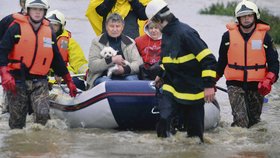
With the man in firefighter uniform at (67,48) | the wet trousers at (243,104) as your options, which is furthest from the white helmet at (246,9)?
the man in firefighter uniform at (67,48)

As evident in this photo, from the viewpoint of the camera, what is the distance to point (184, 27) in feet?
33.3

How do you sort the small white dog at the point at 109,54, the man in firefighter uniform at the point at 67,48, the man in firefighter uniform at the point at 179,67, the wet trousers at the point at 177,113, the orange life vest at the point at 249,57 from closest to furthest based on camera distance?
the man in firefighter uniform at the point at 179,67 < the wet trousers at the point at 177,113 < the orange life vest at the point at 249,57 < the small white dog at the point at 109,54 < the man in firefighter uniform at the point at 67,48

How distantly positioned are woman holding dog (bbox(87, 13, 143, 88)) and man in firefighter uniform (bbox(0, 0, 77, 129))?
2.50 feet

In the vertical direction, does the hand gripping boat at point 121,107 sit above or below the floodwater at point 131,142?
above

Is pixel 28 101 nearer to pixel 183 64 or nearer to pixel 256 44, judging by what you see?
pixel 183 64

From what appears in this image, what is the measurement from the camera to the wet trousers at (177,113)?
403 inches

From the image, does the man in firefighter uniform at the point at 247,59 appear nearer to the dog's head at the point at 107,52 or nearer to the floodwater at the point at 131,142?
the floodwater at the point at 131,142

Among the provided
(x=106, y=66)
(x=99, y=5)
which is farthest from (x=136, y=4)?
(x=106, y=66)

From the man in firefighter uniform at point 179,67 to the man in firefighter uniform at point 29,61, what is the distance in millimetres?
1719

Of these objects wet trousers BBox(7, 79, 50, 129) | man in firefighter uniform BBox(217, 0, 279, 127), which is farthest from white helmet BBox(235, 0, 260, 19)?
wet trousers BBox(7, 79, 50, 129)

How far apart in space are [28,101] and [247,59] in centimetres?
274

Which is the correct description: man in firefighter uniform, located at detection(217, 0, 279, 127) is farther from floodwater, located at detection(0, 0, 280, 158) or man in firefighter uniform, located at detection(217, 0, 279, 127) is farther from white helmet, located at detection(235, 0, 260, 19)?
floodwater, located at detection(0, 0, 280, 158)

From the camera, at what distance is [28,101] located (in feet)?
37.4

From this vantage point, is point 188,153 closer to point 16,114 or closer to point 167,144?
point 167,144
